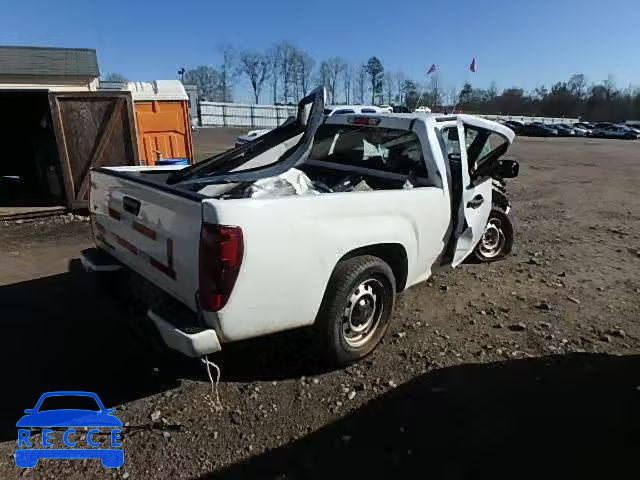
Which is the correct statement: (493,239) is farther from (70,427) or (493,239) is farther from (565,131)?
(565,131)

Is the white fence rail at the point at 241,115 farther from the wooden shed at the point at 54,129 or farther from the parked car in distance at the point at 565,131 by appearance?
the wooden shed at the point at 54,129

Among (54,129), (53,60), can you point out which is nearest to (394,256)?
(54,129)

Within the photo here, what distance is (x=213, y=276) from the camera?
259cm

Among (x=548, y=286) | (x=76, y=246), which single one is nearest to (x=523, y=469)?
(x=548, y=286)

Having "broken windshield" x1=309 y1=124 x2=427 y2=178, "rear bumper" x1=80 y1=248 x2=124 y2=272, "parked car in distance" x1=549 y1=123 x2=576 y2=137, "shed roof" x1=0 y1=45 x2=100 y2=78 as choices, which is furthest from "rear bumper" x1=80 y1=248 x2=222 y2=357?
"parked car in distance" x1=549 y1=123 x2=576 y2=137

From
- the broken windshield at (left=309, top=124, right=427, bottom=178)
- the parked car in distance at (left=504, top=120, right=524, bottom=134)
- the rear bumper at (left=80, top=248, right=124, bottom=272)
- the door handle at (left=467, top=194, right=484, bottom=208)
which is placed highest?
the broken windshield at (left=309, top=124, right=427, bottom=178)

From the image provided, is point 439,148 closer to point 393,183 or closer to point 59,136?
point 393,183

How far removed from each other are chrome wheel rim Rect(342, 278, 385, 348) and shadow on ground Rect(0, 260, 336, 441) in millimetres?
389

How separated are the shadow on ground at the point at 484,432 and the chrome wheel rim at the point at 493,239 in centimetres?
263

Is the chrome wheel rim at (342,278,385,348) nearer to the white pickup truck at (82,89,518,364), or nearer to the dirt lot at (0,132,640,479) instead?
the white pickup truck at (82,89,518,364)

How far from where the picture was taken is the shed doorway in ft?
34.4

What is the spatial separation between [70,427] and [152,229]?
134cm

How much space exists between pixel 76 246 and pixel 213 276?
5226 mm

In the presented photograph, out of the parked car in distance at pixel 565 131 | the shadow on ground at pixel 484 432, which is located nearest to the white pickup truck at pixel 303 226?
the shadow on ground at pixel 484 432
